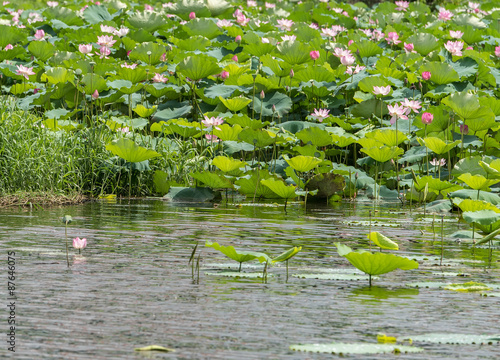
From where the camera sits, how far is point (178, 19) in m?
11.7

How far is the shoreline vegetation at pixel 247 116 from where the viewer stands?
6.27 meters

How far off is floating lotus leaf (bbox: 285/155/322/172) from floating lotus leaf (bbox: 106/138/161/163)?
1075 millimetres

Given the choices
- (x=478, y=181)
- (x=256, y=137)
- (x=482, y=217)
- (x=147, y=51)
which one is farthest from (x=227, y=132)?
(x=482, y=217)

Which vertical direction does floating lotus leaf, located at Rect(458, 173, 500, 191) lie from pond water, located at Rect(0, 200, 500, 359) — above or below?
above

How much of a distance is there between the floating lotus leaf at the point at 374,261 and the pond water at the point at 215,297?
0.09 metres

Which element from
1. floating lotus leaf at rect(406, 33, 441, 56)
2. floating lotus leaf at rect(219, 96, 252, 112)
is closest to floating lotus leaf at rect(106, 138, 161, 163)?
floating lotus leaf at rect(219, 96, 252, 112)

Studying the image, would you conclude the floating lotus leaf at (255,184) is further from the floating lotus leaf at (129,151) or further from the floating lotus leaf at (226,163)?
the floating lotus leaf at (129,151)

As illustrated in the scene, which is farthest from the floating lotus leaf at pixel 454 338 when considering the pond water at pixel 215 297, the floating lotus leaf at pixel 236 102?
the floating lotus leaf at pixel 236 102

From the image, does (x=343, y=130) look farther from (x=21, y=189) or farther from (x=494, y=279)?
(x=494, y=279)

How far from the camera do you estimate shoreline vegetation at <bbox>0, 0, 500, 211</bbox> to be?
627 cm

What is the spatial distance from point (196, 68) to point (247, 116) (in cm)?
105

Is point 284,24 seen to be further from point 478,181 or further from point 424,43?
point 478,181

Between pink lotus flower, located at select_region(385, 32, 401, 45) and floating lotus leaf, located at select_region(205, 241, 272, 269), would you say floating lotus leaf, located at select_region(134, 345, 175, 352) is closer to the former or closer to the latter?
floating lotus leaf, located at select_region(205, 241, 272, 269)

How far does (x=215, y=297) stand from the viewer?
9.56 feet
